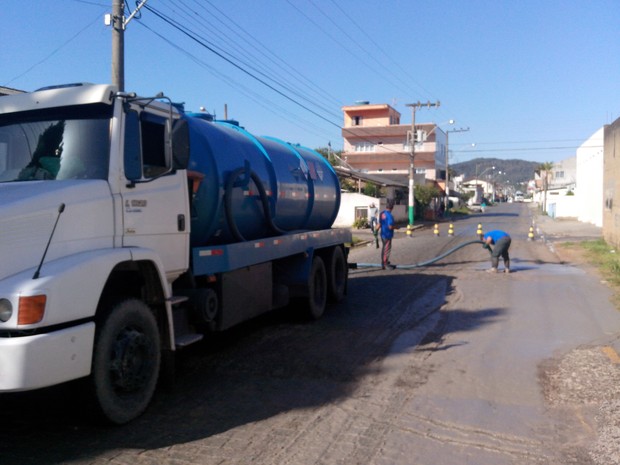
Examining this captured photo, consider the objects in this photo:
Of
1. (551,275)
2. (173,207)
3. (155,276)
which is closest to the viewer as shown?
(155,276)

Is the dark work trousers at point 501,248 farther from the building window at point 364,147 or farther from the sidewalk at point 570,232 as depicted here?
the building window at point 364,147

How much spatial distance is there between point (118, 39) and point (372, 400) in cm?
1056

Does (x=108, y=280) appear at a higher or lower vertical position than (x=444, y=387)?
higher

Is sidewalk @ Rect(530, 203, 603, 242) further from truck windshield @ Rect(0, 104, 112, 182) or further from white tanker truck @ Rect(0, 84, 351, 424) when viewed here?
truck windshield @ Rect(0, 104, 112, 182)

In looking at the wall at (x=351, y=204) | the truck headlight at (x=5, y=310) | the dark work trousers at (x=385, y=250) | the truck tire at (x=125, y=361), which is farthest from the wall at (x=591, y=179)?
the truck headlight at (x=5, y=310)

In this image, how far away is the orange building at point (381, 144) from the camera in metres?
78.6

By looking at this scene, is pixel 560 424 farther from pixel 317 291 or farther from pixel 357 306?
pixel 357 306

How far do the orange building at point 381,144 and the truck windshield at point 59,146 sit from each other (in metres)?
72.7

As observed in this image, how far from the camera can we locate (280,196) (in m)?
9.36

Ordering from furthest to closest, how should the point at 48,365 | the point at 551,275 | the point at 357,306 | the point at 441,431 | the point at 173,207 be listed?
the point at 551,275 → the point at 357,306 → the point at 173,207 → the point at 441,431 → the point at 48,365

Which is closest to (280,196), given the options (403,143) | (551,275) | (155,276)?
(155,276)

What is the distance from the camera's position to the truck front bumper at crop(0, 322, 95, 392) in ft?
13.7

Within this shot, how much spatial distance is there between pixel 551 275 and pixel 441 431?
12.2 meters

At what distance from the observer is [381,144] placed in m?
80.1
